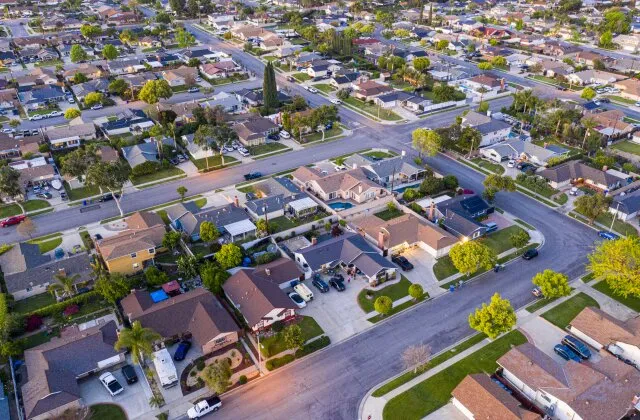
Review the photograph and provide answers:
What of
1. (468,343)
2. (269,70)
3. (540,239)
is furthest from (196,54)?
(468,343)

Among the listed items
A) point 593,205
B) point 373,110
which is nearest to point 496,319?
point 593,205

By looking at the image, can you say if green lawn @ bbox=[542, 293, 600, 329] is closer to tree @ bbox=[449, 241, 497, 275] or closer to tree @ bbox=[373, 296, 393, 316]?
tree @ bbox=[449, 241, 497, 275]

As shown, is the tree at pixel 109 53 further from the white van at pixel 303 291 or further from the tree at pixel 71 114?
the white van at pixel 303 291

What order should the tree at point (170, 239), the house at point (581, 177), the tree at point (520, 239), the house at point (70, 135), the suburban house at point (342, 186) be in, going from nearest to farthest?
the tree at point (520, 239) < the tree at point (170, 239) < the suburban house at point (342, 186) < the house at point (581, 177) < the house at point (70, 135)

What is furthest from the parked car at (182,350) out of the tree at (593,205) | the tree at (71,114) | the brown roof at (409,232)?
the tree at (71,114)

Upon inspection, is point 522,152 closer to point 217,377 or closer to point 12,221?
point 217,377
